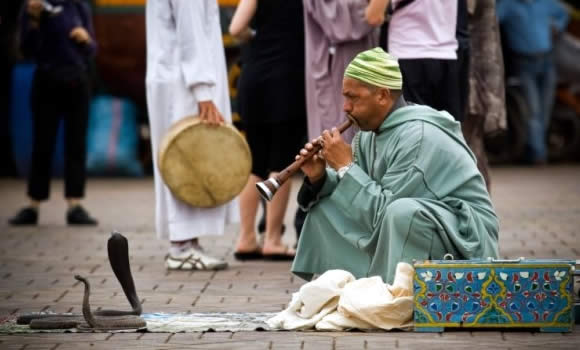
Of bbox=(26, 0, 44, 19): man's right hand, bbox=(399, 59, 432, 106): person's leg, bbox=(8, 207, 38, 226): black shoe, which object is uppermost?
bbox=(399, 59, 432, 106): person's leg

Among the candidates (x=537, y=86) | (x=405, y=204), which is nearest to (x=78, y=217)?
(x=405, y=204)

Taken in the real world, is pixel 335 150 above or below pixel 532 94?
above

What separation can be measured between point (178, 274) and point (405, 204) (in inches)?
87.7

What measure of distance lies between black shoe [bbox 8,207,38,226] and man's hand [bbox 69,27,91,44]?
1.28m

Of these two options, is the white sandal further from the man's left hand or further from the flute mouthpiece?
the man's left hand

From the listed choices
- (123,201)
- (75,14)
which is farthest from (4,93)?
(75,14)

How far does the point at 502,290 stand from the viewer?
5.25 meters

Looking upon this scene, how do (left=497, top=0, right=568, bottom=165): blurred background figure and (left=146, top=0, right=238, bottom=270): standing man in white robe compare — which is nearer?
(left=146, top=0, right=238, bottom=270): standing man in white robe

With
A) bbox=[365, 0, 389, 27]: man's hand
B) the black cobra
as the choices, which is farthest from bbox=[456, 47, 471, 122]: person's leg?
the black cobra

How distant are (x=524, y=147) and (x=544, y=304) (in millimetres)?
10387

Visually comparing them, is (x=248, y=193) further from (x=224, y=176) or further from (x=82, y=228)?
(x=82, y=228)

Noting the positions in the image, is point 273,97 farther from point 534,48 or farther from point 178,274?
point 534,48

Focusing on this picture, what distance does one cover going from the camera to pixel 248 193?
8156 millimetres

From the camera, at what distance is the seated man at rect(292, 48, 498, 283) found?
555 cm
